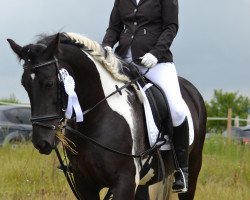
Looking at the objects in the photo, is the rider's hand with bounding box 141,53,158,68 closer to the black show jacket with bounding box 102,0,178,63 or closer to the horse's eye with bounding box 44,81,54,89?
the black show jacket with bounding box 102,0,178,63

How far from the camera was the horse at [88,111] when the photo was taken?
5.12 m

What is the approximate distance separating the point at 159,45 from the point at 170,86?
1.36 feet

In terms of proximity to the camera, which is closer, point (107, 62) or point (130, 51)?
point (107, 62)

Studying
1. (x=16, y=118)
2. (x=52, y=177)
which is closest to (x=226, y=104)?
(x=16, y=118)

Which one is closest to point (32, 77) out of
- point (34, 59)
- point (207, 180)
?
point (34, 59)

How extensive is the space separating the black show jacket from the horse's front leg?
1.37m

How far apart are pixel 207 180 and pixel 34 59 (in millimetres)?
6656

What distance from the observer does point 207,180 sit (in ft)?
37.0

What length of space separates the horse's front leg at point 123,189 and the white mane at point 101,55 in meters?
0.97

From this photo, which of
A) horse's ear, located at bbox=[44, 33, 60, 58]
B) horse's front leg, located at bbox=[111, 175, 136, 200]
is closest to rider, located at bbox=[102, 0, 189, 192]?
horse's front leg, located at bbox=[111, 175, 136, 200]

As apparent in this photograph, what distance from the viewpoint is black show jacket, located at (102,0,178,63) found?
6.46 m

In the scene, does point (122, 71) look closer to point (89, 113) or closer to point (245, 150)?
point (89, 113)

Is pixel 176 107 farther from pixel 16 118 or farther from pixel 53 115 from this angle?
pixel 16 118

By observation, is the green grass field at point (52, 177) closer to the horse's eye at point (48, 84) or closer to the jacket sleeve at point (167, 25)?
the jacket sleeve at point (167, 25)
